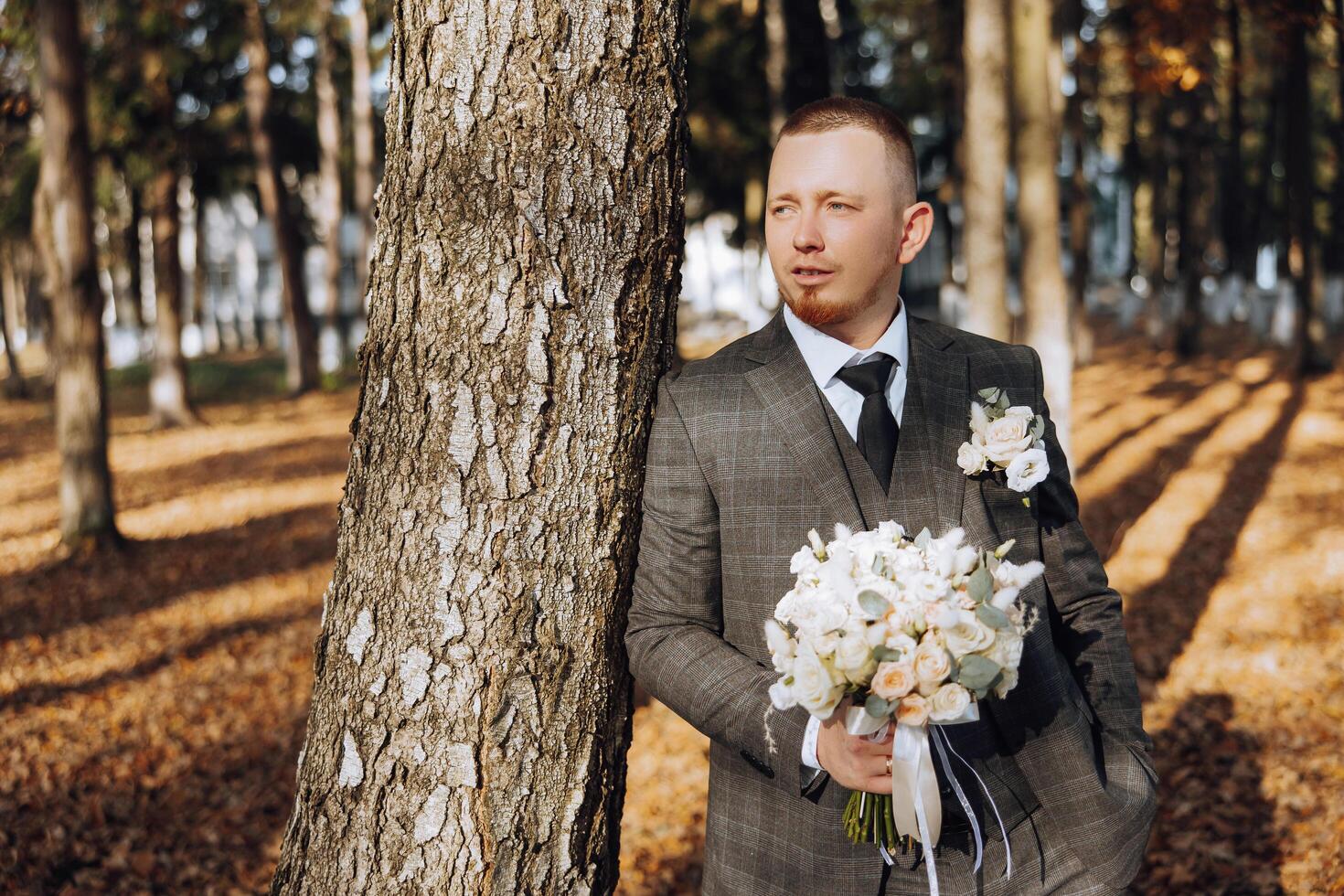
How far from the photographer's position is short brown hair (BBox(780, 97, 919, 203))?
7.81ft

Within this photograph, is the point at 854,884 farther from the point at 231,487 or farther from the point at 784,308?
the point at 231,487

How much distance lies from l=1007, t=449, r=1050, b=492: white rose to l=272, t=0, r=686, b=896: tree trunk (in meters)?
0.84

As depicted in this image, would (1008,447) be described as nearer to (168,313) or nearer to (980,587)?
(980,587)

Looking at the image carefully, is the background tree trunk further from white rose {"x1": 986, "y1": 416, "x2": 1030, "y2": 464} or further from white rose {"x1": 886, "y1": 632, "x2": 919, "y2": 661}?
white rose {"x1": 886, "y1": 632, "x2": 919, "y2": 661}

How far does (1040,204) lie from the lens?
8734 millimetres

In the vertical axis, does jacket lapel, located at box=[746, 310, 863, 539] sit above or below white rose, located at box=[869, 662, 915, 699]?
above

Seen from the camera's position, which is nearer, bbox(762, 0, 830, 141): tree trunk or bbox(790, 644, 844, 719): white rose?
bbox(790, 644, 844, 719): white rose

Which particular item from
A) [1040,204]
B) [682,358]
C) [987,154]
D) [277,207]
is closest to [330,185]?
[277,207]

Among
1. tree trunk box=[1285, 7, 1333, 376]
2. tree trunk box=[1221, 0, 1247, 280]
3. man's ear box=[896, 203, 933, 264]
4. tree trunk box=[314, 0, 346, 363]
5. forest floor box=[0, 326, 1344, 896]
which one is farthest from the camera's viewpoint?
tree trunk box=[314, 0, 346, 363]

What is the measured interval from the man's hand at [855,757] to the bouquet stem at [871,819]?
→ 74 millimetres

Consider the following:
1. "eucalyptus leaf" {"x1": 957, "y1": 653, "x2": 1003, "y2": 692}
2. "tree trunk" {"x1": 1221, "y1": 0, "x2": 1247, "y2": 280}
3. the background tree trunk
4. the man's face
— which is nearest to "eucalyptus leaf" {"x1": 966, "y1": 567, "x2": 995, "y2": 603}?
"eucalyptus leaf" {"x1": 957, "y1": 653, "x2": 1003, "y2": 692}

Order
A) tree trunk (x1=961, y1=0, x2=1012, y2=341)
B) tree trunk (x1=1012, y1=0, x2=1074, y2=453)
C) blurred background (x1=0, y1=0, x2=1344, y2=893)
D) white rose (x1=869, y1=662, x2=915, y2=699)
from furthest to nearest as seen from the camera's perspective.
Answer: tree trunk (x1=1012, y1=0, x2=1074, y2=453)
tree trunk (x1=961, y1=0, x2=1012, y2=341)
blurred background (x1=0, y1=0, x2=1344, y2=893)
white rose (x1=869, y1=662, x2=915, y2=699)

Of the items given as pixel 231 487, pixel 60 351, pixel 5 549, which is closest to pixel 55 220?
pixel 60 351

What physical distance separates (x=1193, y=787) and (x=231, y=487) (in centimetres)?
1218
